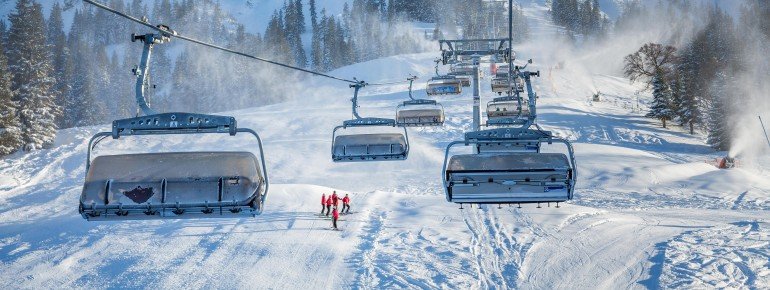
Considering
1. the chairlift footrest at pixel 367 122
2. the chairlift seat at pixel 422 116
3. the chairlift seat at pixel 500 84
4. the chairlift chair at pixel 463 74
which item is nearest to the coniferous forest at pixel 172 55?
the chairlift chair at pixel 463 74

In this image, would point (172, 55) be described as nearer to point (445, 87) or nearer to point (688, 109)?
point (688, 109)

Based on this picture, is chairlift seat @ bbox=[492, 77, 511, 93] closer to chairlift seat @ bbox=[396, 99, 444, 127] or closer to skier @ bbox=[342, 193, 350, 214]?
chairlift seat @ bbox=[396, 99, 444, 127]

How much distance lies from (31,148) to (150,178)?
35.4 metres

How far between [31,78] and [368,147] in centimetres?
3813

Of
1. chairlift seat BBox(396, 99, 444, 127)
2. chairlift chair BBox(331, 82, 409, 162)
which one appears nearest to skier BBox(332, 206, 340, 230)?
chairlift seat BBox(396, 99, 444, 127)

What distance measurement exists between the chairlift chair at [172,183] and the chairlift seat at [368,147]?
4.53 m

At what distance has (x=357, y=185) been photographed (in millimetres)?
28312

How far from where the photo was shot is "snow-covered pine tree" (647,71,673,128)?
47.1 m

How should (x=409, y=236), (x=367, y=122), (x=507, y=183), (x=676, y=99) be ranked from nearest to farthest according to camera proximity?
1. (x=507, y=183)
2. (x=367, y=122)
3. (x=409, y=236)
4. (x=676, y=99)

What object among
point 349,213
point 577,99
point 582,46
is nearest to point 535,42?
point 582,46

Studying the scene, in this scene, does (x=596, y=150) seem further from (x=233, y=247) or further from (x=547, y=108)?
(x=233, y=247)

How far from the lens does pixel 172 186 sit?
774 centimetres

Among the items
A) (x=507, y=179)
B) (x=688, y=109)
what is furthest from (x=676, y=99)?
(x=507, y=179)

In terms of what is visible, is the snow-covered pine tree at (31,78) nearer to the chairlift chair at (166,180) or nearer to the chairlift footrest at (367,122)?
the chairlift footrest at (367,122)
